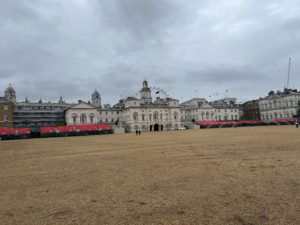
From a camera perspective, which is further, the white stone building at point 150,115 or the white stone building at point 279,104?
the white stone building at point 279,104

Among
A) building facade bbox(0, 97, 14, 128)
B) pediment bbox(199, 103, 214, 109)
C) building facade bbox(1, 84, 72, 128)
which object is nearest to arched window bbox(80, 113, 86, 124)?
building facade bbox(1, 84, 72, 128)

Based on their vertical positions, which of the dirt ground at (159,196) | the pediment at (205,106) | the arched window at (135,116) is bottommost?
the dirt ground at (159,196)

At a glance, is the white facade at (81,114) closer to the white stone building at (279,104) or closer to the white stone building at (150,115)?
the white stone building at (150,115)

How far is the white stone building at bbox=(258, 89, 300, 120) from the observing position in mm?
120875

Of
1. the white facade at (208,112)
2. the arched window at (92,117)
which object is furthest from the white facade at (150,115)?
the arched window at (92,117)

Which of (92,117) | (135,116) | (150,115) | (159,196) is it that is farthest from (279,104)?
(159,196)

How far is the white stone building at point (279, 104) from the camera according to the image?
121 m

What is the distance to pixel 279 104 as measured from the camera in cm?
12812

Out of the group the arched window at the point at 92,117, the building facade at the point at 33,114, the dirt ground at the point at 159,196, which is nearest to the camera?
the dirt ground at the point at 159,196

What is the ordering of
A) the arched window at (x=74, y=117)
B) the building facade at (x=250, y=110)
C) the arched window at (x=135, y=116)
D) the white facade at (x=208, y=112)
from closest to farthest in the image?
the arched window at (x=74, y=117) → the arched window at (x=135, y=116) → the white facade at (x=208, y=112) → the building facade at (x=250, y=110)

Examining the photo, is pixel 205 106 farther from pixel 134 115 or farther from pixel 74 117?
pixel 74 117

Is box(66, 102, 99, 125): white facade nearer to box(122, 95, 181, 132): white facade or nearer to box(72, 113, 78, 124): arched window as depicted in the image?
box(72, 113, 78, 124): arched window

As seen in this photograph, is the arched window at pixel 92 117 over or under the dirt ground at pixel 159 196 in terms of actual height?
over

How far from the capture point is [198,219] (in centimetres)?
632
